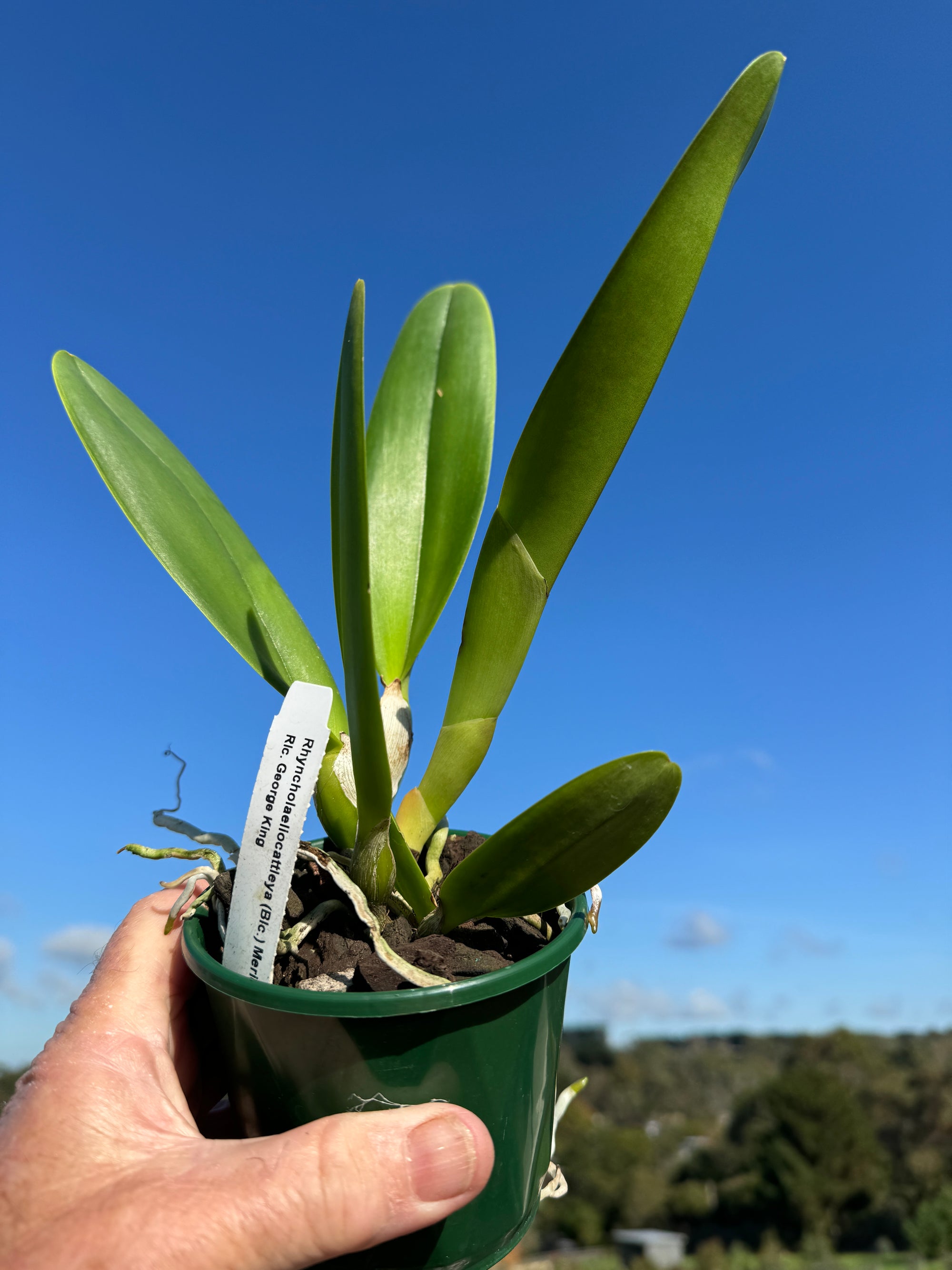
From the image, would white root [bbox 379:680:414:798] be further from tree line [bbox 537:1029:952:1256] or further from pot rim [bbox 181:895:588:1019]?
tree line [bbox 537:1029:952:1256]

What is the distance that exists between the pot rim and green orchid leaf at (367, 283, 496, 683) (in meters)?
0.34

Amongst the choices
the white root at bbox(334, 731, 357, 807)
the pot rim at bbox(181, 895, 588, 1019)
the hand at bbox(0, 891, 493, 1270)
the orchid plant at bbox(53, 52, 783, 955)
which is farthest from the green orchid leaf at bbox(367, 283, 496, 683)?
the hand at bbox(0, 891, 493, 1270)

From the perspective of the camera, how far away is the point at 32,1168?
2.30 ft

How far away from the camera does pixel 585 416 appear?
72 cm

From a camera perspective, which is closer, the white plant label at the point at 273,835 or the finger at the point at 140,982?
the white plant label at the point at 273,835

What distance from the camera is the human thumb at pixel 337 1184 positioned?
63 cm

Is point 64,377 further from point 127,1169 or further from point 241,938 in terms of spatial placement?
point 127,1169

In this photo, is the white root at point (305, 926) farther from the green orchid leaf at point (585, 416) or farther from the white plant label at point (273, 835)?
the green orchid leaf at point (585, 416)

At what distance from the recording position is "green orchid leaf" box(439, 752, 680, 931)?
24.3 inches

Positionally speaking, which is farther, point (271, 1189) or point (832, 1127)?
point (832, 1127)

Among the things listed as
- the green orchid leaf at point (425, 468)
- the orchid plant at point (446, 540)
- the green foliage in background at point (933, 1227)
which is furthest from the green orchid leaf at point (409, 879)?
the green foliage in background at point (933, 1227)

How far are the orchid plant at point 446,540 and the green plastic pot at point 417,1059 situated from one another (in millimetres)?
87

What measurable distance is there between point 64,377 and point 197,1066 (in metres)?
0.76

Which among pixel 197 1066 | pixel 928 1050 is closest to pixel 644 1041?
pixel 928 1050
